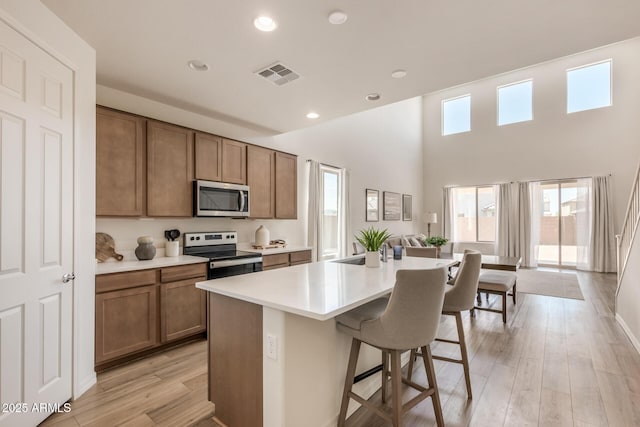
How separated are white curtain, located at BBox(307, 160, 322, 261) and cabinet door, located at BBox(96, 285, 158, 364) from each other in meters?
2.85

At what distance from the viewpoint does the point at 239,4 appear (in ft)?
6.18

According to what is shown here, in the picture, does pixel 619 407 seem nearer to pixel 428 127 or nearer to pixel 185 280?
pixel 185 280

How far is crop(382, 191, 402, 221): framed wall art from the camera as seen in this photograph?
7633 mm

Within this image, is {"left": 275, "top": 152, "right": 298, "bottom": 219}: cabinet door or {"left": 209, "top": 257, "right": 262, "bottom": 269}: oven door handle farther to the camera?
{"left": 275, "top": 152, "right": 298, "bottom": 219}: cabinet door

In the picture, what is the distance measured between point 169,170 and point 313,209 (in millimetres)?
2561

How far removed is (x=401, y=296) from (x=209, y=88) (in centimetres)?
285

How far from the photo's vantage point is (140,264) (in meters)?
2.78

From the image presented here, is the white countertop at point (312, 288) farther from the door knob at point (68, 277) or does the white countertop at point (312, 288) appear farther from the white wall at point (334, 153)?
the white wall at point (334, 153)

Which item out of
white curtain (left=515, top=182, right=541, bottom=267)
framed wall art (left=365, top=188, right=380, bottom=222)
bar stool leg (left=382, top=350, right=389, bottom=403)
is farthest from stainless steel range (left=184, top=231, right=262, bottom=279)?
white curtain (left=515, top=182, right=541, bottom=267)

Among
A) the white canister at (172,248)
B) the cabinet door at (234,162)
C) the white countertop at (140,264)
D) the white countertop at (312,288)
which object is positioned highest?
the cabinet door at (234,162)

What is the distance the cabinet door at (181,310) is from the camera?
2.81 m

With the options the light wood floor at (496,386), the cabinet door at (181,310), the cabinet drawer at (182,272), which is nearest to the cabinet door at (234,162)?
the cabinet drawer at (182,272)

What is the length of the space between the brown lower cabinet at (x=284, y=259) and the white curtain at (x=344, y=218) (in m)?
1.59

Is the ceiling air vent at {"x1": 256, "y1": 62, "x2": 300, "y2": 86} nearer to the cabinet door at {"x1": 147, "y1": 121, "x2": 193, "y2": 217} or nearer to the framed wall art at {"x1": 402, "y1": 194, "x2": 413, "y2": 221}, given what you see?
the cabinet door at {"x1": 147, "y1": 121, "x2": 193, "y2": 217}
